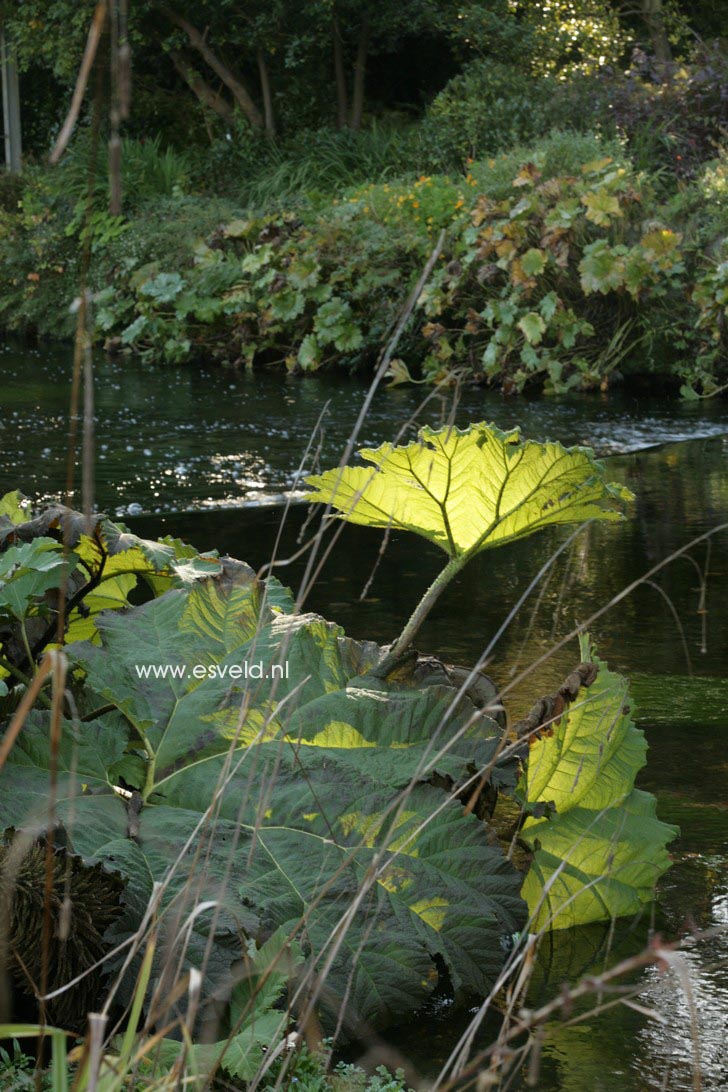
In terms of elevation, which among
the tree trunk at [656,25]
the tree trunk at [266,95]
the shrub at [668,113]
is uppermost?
the tree trunk at [656,25]

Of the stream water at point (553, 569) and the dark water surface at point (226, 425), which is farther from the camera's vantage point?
the dark water surface at point (226, 425)

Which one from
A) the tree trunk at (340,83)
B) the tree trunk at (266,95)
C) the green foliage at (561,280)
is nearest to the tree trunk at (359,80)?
the tree trunk at (340,83)

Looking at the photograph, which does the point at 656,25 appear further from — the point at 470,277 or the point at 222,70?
the point at 470,277

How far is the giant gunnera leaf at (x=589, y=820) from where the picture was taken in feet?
6.43

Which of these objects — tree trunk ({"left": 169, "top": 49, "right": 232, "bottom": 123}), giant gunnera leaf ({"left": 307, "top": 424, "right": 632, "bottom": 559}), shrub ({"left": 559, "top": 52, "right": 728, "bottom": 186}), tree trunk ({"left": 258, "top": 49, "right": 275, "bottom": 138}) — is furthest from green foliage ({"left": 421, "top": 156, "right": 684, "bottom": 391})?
tree trunk ({"left": 169, "top": 49, "right": 232, "bottom": 123})

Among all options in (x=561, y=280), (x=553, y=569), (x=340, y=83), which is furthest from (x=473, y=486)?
(x=340, y=83)

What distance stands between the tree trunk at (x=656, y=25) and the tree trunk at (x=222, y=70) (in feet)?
18.9

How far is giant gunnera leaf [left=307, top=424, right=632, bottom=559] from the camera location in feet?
6.57

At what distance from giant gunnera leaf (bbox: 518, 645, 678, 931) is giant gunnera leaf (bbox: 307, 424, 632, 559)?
26 cm

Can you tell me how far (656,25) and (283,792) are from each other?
62.5 feet

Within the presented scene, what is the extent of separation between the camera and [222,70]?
→ 16.5m

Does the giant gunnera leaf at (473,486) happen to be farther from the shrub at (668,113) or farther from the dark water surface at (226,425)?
the shrub at (668,113)

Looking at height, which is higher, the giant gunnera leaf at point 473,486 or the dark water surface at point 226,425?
the giant gunnera leaf at point 473,486

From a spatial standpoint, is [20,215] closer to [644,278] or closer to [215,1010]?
→ [644,278]
